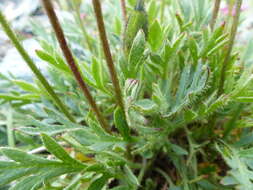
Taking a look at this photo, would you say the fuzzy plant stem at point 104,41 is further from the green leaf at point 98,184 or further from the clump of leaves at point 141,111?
the green leaf at point 98,184

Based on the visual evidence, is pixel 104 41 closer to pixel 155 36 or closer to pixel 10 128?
pixel 155 36

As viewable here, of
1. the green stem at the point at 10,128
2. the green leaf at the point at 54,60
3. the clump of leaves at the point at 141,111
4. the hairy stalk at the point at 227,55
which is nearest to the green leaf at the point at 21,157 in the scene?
the clump of leaves at the point at 141,111

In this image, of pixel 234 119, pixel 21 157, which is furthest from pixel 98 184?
pixel 234 119

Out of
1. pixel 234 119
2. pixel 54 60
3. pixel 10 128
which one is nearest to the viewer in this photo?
pixel 54 60

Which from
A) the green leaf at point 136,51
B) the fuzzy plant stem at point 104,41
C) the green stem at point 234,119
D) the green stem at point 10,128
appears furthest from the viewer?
the green stem at point 10,128

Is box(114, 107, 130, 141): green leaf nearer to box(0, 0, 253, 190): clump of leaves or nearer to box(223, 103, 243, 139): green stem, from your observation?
box(0, 0, 253, 190): clump of leaves

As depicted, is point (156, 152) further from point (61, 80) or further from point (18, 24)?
point (18, 24)

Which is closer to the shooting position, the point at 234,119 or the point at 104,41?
the point at 104,41

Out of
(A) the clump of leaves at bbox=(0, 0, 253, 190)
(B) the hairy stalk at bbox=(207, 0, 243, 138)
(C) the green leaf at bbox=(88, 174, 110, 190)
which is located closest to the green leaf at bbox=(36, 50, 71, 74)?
(A) the clump of leaves at bbox=(0, 0, 253, 190)
